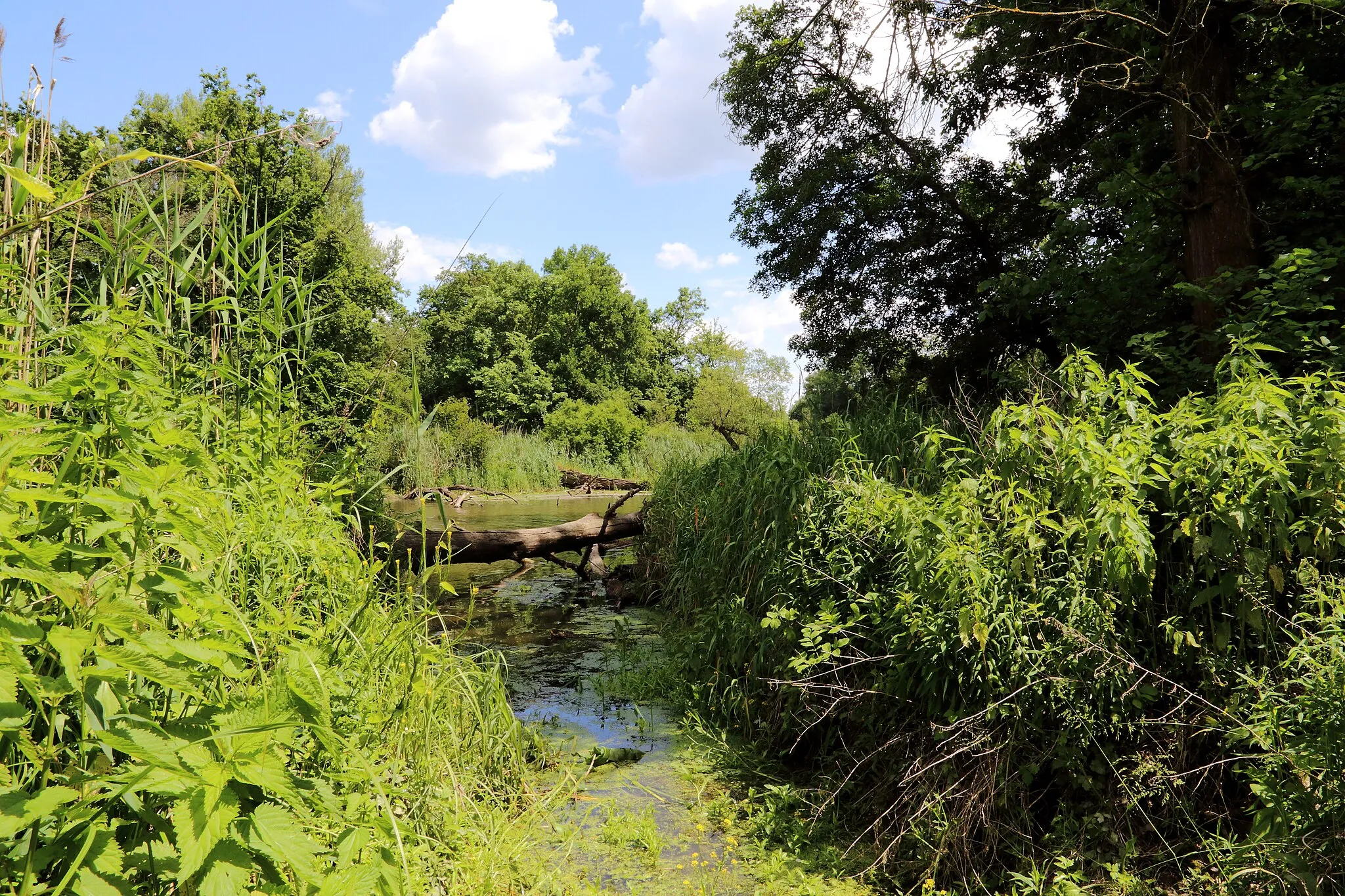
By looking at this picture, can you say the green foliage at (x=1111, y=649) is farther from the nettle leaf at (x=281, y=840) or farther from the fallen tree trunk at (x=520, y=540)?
the fallen tree trunk at (x=520, y=540)

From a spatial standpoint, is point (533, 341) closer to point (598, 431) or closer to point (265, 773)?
point (598, 431)

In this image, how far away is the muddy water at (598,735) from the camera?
3.18 m

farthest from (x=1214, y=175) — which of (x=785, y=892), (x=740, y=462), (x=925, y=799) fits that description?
(x=785, y=892)

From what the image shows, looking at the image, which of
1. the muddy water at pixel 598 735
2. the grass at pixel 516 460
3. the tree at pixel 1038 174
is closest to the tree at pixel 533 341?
the grass at pixel 516 460

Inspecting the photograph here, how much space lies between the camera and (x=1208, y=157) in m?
5.38

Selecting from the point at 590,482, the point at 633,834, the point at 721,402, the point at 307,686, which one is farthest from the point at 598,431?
the point at 307,686

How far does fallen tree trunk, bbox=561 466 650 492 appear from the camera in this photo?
1784cm

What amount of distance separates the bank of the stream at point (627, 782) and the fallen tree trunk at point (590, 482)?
904 centimetres

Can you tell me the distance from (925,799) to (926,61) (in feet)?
13.2

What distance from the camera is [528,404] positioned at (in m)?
31.6

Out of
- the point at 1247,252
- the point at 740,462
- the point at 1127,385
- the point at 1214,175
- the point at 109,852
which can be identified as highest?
the point at 1214,175

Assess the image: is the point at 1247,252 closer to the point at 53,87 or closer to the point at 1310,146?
the point at 1310,146

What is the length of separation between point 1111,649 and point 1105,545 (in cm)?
42

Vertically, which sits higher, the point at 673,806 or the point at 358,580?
the point at 358,580
